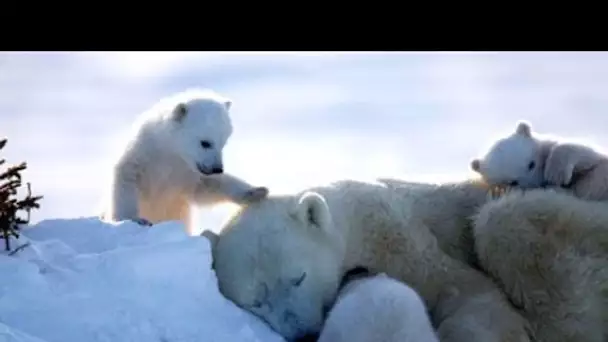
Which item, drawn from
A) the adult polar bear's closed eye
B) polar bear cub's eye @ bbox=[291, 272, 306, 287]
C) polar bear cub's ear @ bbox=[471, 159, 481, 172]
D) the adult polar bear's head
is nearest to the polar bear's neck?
the adult polar bear's closed eye

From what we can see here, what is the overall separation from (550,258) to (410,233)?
84cm

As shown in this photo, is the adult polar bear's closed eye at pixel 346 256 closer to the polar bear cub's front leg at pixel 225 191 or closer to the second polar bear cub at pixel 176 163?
the polar bear cub's front leg at pixel 225 191

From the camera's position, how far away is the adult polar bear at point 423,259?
4.84m

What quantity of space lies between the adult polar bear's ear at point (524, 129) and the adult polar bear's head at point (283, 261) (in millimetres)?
2260

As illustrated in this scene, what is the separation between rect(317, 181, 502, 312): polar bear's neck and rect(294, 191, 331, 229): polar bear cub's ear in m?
0.22

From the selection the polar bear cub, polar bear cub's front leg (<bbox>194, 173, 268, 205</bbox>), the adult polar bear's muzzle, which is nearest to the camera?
polar bear cub's front leg (<bbox>194, 173, 268, 205</bbox>)

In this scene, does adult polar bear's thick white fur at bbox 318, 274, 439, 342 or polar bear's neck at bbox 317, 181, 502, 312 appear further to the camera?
polar bear's neck at bbox 317, 181, 502, 312

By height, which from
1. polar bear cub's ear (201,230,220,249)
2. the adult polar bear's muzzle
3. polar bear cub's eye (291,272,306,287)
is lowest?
polar bear cub's eye (291,272,306,287)

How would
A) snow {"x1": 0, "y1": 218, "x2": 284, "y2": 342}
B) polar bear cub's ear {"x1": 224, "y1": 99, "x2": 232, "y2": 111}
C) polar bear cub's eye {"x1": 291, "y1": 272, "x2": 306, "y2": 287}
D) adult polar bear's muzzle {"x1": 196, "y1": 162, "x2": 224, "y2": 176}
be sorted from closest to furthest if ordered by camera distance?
snow {"x1": 0, "y1": 218, "x2": 284, "y2": 342}
polar bear cub's eye {"x1": 291, "y1": 272, "x2": 306, "y2": 287}
adult polar bear's muzzle {"x1": 196, "y1": 162, "x2": 224, "y2": 176}
polar bear cub's ear {"x1": 224, "y1": 99, "x2": 232, "y2": 111}

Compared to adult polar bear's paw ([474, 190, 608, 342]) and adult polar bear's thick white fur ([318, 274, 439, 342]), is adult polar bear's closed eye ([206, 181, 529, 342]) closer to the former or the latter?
adult polar bear's paw ([474, 190, 608, 342])

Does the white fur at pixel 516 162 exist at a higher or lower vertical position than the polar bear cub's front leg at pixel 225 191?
higher

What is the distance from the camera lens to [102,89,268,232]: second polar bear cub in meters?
6.29

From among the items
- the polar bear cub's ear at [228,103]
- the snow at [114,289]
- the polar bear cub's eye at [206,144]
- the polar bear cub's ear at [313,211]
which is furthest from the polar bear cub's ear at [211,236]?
the polar bear cub's ear at [228,103]
